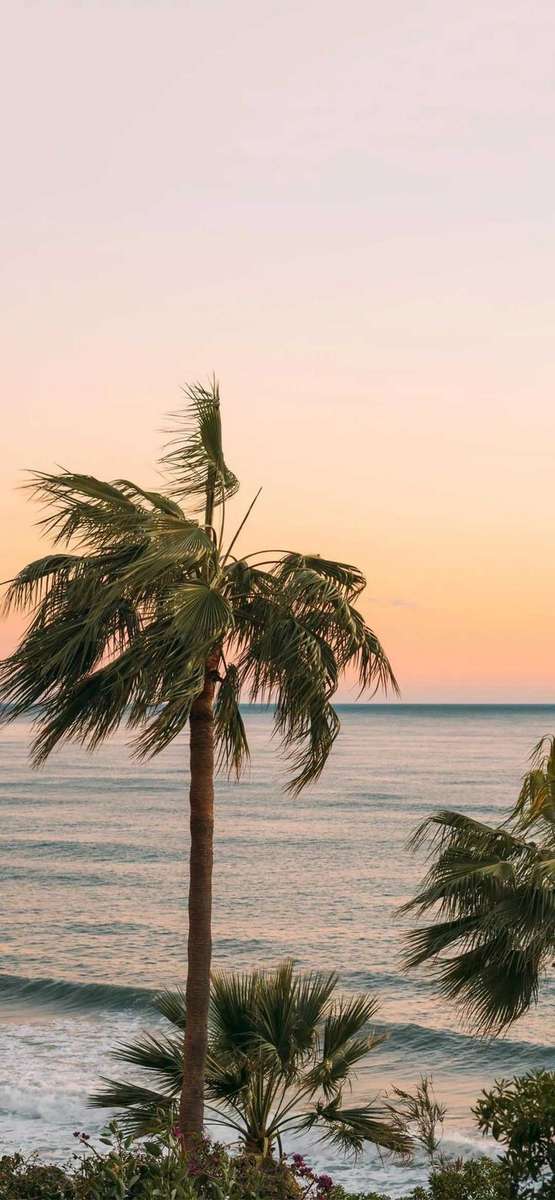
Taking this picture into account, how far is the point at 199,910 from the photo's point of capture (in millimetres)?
10328

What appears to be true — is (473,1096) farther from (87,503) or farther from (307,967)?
(87,503)

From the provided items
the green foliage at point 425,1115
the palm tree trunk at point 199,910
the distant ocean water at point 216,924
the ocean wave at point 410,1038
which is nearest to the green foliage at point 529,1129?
the palm tree trunk at point 199,910

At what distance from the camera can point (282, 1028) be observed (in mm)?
11047

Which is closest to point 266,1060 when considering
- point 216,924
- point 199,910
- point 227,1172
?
point 199,910

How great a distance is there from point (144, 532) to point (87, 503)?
80 centimetres

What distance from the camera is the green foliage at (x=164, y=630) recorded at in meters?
9.81

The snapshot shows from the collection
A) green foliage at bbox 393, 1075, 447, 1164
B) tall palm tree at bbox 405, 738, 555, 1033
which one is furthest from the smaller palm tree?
green foliage at bbox 393, 1075, 447, 1164

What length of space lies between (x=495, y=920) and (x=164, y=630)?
4.41m

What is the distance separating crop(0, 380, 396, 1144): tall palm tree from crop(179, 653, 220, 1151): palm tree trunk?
0.5 inches

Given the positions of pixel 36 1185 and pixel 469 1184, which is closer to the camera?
pixel 36 1185

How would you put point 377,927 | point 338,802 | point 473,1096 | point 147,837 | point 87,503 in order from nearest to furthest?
point 87,503
point 473,1096
point 377,927
point 147,837
point 338,802

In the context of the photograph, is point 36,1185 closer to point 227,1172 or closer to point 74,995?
→ point 227,1172

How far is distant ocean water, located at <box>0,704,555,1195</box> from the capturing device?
22844mm

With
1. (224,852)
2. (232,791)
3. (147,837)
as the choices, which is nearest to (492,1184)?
(224,852)
